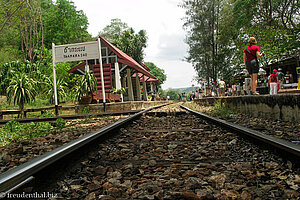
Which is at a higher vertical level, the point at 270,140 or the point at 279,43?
the point at 279,43

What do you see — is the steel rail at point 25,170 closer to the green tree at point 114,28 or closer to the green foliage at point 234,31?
the green foliage at point 234,31

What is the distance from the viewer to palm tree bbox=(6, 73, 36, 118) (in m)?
8.05

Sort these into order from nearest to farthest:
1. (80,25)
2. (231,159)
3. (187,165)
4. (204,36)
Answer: (187,165) < (231,159) < (204,36) < (80,25)

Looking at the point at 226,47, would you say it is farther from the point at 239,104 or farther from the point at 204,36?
the point at 239,104

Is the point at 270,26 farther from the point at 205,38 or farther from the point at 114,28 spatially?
the point at 114,28

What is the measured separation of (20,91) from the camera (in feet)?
26.5

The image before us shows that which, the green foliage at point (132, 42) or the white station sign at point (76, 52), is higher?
the green foliage at point (132, 42)

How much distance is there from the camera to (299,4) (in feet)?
73.3

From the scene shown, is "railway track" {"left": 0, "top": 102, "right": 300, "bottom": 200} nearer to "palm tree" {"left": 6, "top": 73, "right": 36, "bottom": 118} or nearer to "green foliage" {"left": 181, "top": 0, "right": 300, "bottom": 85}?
"palm tree" {"left": 6, "top": 73, "right": 36, "bottom": 118}

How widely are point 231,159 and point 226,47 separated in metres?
31.7

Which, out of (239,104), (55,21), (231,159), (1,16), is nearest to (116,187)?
(231,159)

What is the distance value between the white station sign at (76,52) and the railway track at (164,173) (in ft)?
24.0

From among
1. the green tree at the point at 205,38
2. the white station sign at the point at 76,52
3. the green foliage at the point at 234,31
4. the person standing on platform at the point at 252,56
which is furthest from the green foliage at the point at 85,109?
the green tree at the point at 205,38

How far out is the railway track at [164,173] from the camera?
1.48 metres
